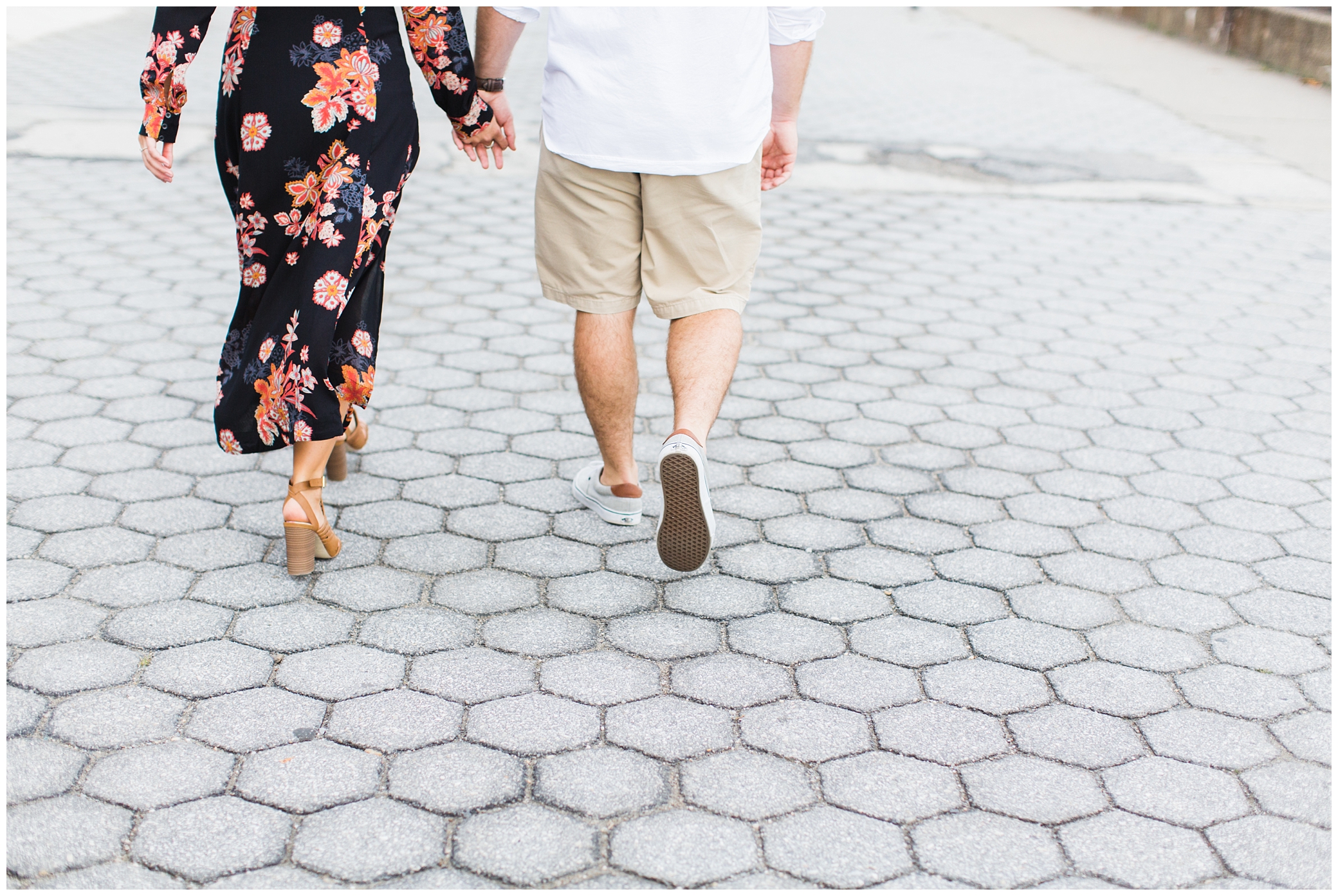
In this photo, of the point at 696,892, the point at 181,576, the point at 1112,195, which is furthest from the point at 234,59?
the point at 1112,195

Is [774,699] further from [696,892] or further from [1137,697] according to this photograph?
[1137,697]

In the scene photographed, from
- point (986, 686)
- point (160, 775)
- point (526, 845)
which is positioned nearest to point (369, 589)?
point (160, 775)

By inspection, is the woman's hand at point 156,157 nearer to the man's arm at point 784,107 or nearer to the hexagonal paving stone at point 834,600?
the man's arm at point 784,107

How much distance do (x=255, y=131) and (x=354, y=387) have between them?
0.59 metres

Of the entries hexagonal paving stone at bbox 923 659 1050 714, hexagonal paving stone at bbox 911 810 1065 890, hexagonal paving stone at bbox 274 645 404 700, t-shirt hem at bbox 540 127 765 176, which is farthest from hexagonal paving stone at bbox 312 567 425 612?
hexagonal paving stone at bbox 911 810 1065 890

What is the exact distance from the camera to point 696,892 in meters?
1.82

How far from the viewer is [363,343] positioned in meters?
2.71

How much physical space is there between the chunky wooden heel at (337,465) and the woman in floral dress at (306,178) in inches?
13.6

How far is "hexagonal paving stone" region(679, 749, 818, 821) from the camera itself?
2.01 metres

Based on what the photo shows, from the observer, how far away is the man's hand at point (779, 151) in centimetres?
299

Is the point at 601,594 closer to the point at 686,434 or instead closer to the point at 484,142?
the point at 686,434

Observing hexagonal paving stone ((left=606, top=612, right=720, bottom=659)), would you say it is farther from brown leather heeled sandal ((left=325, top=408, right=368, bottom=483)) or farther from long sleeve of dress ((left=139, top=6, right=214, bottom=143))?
long sleeve of dress ((left=139, top=6, right=214, bottom=143))

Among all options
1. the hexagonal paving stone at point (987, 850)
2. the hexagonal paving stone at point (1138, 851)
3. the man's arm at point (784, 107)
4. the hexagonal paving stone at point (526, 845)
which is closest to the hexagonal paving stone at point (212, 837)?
the hexagonal paving stone at point (526, 845)

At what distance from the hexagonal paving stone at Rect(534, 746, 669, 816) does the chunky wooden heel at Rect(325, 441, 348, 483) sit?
1290 mm
